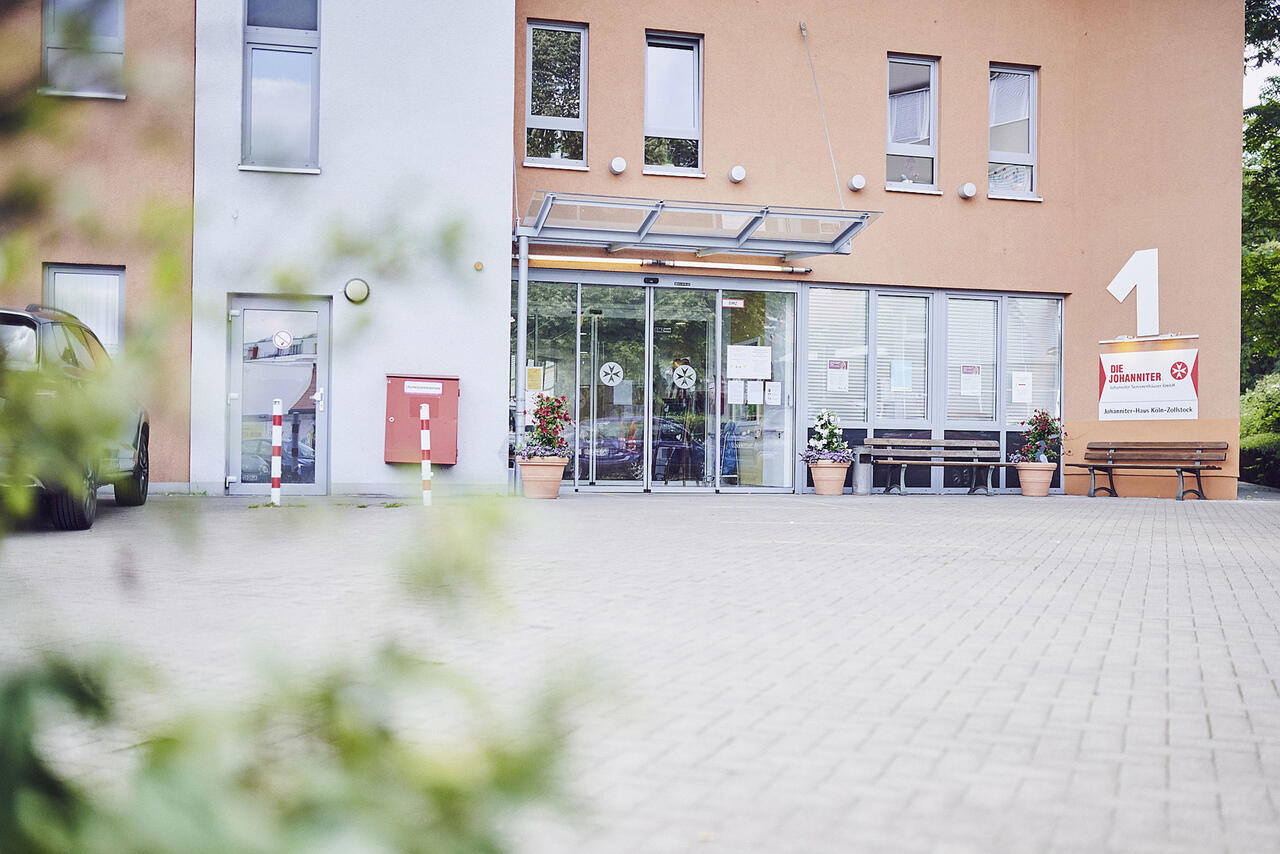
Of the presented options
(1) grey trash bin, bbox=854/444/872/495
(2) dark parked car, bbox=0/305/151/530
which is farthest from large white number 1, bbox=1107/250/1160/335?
(2) dark parked car, bbox=0/305/151/530

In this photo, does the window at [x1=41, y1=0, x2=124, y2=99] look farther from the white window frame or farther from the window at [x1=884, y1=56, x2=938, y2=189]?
the window at [x1=884, y1=56, x2=938, y2=189]

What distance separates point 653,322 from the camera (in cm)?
1731

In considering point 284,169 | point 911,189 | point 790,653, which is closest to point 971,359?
point 911,189

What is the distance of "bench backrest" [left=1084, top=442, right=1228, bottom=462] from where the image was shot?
58.8 ft

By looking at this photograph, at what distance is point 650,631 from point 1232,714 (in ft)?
8.36

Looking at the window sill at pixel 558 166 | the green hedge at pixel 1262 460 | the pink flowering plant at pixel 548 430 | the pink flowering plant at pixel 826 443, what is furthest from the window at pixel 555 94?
the green hedge at pixel 1262 460

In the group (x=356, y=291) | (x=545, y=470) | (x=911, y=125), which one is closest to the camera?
(x=356, y=291)

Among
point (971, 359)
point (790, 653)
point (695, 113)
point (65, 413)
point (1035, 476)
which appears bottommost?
point (790, 653)

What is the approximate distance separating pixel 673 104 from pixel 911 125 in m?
3.75

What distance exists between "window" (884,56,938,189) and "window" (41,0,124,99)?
1842 centimetres

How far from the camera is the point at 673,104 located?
57.7 feet

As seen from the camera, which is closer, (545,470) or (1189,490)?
(545,470)

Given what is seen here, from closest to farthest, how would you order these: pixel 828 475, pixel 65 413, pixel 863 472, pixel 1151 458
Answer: pixel 65 413
pixel 828 475
pixel 863 472
pixel 1151 458

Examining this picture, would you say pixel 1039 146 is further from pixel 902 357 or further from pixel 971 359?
pixel 902 357
